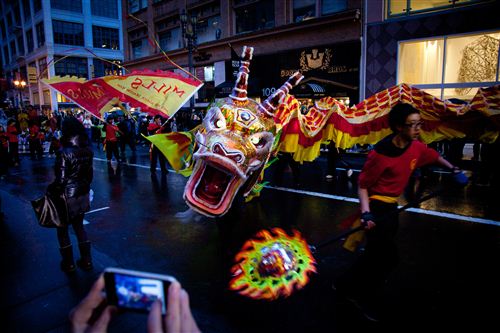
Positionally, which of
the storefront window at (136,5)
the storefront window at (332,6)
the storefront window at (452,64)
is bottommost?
the storefront window at (452,64)

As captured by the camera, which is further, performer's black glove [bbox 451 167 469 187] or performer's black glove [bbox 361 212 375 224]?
performer's black glove [bbox 451 167 469 187]

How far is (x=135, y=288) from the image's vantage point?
1173 millimetres

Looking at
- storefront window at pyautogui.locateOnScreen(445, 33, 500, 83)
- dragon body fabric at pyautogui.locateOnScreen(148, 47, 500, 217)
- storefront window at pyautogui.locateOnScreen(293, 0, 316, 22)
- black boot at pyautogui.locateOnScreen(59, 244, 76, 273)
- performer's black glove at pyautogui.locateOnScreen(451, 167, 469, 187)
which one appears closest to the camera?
performer's black glove at pyautogui.locateOnScreen(451, 167, 469, 187)

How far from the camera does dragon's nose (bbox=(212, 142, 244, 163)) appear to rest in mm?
4152

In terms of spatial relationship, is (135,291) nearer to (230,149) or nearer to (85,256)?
(230,149)

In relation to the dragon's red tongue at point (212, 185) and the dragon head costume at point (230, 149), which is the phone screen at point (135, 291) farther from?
the dragon's red tongue at point (212, 185)

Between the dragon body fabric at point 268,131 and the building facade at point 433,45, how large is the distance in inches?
343

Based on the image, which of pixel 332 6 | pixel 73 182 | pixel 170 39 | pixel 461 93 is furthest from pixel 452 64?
pixel 170 39

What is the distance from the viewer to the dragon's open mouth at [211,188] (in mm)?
4203

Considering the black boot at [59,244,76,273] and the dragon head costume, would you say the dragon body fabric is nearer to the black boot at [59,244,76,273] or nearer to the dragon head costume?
the dragon head costume

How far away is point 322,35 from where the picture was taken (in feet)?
55.5

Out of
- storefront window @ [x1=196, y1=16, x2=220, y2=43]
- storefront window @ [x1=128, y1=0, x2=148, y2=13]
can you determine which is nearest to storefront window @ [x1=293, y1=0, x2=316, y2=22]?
storefront window @ [x1=196, y1=16, x2=220, y2=43]

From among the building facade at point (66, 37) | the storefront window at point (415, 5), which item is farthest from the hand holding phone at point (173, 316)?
the building facade at point (66, 37)

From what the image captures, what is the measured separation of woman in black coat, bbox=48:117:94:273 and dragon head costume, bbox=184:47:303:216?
4.15ft
